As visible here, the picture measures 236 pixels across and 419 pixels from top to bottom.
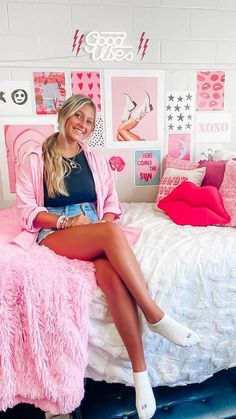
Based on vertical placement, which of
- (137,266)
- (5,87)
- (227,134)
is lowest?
(137,266)

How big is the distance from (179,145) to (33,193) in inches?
44.0

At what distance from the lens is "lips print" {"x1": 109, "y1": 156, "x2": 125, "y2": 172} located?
7.06 ft

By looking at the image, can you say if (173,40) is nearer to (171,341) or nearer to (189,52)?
(189,52)

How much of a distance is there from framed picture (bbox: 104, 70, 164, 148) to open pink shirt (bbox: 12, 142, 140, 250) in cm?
50

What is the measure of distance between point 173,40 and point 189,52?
126mm

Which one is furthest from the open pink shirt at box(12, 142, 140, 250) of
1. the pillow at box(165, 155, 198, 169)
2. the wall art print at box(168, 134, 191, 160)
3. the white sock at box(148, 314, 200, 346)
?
the wall art print at box(168, 134, 191, 160)

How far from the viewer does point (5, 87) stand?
1943 mm

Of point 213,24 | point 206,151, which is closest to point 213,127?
point 206,151

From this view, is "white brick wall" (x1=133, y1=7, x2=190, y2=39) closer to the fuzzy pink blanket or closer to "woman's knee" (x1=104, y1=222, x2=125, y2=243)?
"woman's knee" (x1=104, y1=222, x2=125, y2=243)

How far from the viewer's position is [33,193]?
1500 millimetres

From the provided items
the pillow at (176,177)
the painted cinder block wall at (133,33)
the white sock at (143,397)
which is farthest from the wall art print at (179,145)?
the white sock at (143,397)

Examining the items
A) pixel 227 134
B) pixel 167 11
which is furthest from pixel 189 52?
pixel 227 134

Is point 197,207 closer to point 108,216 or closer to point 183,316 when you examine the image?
point 108,216

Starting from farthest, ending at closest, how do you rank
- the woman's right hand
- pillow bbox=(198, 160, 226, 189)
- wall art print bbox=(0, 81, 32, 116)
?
wall art print bbox=(0, 81, 32, 116), pillow bbox=(198, 160, 226, 189), the woman's right hand
